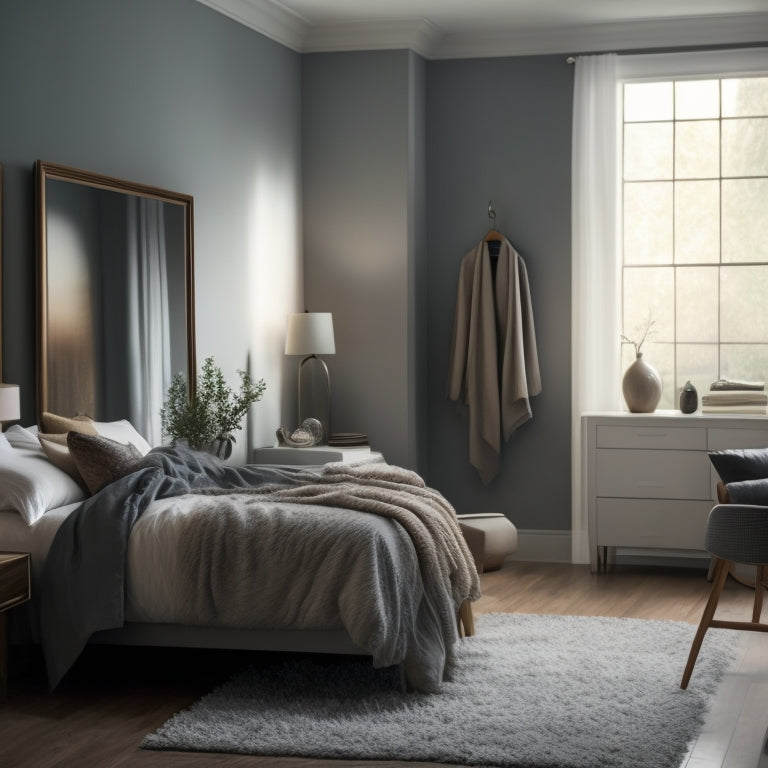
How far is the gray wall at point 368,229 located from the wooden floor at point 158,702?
4.79ft

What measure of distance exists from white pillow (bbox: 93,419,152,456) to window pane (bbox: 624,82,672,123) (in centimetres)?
333

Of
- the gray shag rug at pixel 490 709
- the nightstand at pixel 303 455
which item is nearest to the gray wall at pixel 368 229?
the nightstand at pixel 303 455

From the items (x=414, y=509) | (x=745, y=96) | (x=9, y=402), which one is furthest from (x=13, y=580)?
(x=745, y=96)

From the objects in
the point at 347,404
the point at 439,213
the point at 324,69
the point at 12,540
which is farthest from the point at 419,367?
the point at 12,540

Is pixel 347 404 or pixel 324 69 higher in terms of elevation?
pixel 324 69

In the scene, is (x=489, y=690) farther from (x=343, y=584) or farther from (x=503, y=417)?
(x=503, y=417)

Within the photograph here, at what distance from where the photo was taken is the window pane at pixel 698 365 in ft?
20.1

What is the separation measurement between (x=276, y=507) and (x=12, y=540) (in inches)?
33.0

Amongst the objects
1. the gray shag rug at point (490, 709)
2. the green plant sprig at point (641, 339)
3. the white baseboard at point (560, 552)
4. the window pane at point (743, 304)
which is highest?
the window pane at point (743, 304)

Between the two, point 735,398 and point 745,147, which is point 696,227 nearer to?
point 745,147

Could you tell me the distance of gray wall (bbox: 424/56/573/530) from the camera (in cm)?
626

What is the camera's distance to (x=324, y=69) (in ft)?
20.5

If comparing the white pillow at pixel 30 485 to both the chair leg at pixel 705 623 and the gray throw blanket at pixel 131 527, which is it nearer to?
the gray throw blanket at pixel 131 527

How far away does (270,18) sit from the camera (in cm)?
575
